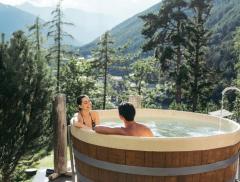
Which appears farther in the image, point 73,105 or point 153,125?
point 73,105

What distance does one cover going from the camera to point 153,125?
24.5 feet

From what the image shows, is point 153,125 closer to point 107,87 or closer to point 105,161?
point 105,161

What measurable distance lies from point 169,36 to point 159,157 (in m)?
22.7

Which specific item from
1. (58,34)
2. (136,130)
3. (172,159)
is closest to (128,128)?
(136,130)

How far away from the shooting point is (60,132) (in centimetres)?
640

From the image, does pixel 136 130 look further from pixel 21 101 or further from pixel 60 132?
pixel 21 101

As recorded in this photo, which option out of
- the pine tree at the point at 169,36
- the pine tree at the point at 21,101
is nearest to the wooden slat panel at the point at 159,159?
the pine tree at the point at 21,101

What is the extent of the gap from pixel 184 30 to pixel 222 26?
3362 inches

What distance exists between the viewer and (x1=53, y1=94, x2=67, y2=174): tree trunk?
630 centimetres

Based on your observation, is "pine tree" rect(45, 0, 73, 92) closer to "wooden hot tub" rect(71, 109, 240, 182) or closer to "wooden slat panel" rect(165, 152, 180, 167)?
"wooden hot tub" rect(71, 109, 240, 182)

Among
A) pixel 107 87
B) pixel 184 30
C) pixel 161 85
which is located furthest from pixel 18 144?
pixel 161 85

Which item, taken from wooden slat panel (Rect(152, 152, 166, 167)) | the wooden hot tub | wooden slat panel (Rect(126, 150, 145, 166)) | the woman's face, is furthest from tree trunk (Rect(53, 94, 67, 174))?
wooden slat panel (Rect(152, 152, 166, 167))

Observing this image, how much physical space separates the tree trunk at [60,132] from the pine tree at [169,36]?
1895cm

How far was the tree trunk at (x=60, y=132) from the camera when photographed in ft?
20.7
